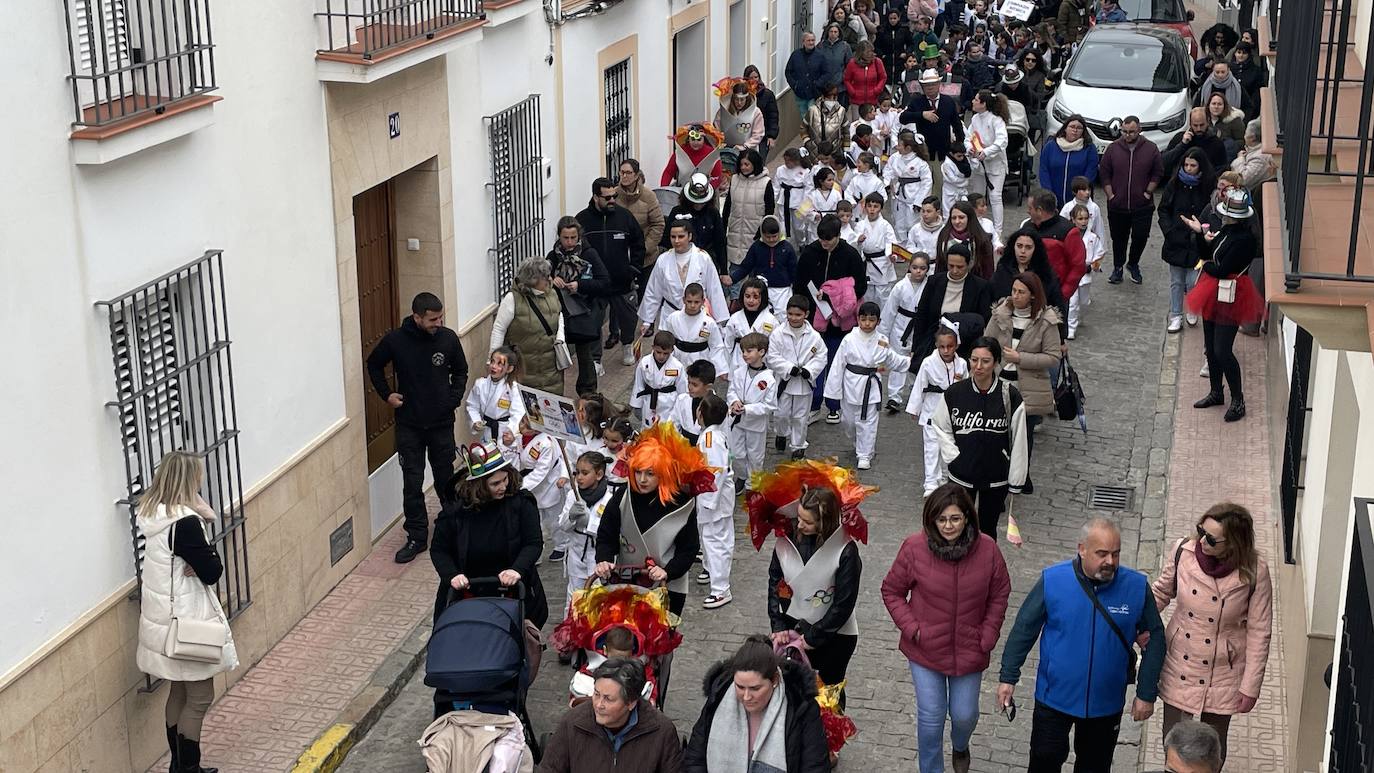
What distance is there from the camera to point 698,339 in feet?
42.4

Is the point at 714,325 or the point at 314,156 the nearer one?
the point at 314,156

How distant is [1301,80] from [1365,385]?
4.37 ft

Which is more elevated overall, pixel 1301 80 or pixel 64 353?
pixel 1301 80

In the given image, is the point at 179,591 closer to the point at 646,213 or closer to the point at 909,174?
the point at 646,213

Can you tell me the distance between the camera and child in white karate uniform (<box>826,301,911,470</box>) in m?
12.9

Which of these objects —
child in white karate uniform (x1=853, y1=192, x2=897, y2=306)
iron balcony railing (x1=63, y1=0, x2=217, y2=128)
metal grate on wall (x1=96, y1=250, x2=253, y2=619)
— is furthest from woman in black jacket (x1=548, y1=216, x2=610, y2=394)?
iron balcony railing (x1=63, y1=0, x2=217, y2=128)

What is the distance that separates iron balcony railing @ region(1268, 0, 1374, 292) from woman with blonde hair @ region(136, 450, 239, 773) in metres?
5.11

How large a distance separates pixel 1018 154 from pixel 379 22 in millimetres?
12231

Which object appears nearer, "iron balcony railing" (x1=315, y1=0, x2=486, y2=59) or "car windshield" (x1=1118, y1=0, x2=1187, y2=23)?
"iron balcony railing" (x1=315, y1=0, x2=486, y2=59)

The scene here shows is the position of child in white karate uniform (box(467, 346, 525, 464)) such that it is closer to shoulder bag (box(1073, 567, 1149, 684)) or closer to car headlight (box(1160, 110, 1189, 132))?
shoulder bag (box(1073, 567, 1149, 684))

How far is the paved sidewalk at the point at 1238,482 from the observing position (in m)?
9.14

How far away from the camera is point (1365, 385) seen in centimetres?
739

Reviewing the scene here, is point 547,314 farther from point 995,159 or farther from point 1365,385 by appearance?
point 995,159

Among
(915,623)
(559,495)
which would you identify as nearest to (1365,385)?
(915,623)
